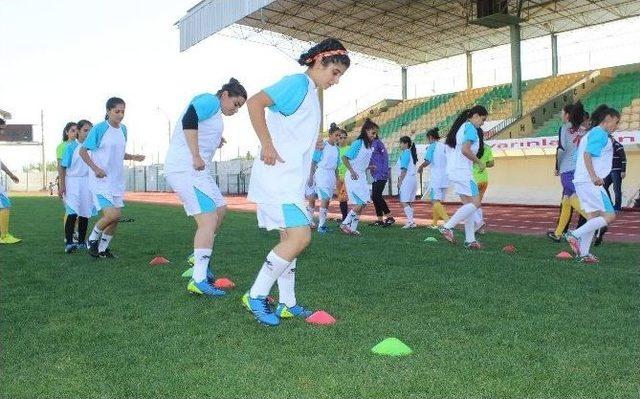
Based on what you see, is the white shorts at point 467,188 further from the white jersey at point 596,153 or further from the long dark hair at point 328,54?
the long dark hair at point 328,54

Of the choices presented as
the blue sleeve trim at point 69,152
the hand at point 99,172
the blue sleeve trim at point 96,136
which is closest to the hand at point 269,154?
the hand at point 99,172

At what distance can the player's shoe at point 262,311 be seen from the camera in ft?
13.1

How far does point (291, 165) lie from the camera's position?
4.04 m

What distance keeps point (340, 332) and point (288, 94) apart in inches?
58.9

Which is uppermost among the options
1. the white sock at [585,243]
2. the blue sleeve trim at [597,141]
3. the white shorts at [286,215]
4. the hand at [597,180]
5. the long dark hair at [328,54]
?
the long dark hair at [328,54]

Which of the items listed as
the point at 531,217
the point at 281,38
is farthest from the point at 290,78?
the point at 281,38

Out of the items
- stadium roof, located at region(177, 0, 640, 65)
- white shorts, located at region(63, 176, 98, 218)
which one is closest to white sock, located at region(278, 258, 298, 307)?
white shorts, located at region(63, 176, 98, 218)

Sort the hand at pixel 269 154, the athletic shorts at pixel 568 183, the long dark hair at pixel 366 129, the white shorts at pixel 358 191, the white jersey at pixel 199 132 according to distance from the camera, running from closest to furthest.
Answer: the hand at pixel 269 154, the white jersey at pixel 199 132, the athletic shorts at pixel 568 183, the long dark hair at pixel 366 129, the white shorts at pixel 358 191

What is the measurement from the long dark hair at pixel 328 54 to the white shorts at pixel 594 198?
4046mm

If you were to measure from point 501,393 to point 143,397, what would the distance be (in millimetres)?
1543

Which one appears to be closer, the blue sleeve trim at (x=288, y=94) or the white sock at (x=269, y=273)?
the blue sleeve trim at (x=288, y=94)

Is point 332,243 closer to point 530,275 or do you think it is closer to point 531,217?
point 530,275

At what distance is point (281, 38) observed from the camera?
32.9 meters

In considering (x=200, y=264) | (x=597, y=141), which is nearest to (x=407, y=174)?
(x=597, y=141)
